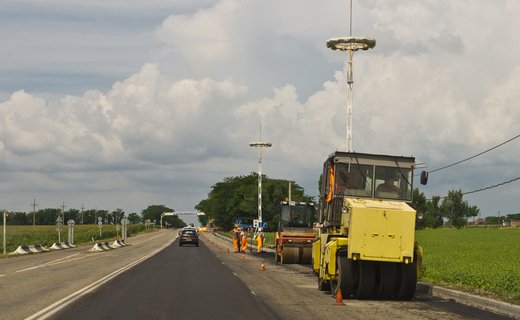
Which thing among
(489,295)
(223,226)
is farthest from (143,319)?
(223,226)

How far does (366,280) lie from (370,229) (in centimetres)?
141

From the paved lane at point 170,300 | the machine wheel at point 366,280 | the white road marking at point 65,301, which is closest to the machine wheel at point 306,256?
the paved lane at point 170,300

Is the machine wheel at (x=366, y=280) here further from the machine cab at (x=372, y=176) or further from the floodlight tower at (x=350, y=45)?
the floodlight tower at (x=350, y=45)

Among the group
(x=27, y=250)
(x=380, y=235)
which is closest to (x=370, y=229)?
(x=380, y=235)

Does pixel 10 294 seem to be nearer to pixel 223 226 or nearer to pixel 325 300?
pixel 325 300

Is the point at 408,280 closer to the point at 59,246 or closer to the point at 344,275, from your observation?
the point at 344,275

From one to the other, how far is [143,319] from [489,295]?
8970mm

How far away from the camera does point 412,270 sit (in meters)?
18.0

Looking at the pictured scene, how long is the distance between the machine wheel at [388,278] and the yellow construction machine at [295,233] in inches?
709

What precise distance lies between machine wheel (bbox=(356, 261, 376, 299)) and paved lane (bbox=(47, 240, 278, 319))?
2614mm

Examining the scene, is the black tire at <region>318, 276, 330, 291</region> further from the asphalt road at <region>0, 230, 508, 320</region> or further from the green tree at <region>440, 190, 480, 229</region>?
the green tree at <region>440, 190, 480, 229</region>

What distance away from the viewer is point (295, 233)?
3653 cm

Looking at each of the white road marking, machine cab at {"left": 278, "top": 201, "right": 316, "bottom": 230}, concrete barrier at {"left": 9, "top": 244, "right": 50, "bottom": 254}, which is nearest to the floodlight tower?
machine cab at {"left": 278, "top": 201, "right": 316, "bottom": 230}

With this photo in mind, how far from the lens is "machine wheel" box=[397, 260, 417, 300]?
1795cm
